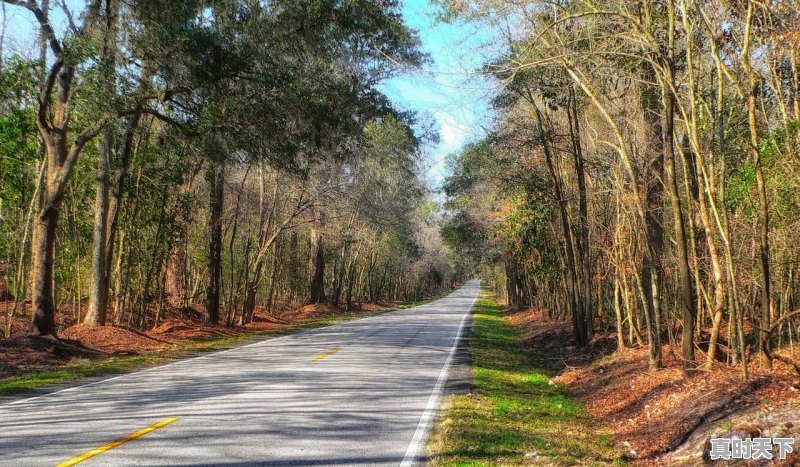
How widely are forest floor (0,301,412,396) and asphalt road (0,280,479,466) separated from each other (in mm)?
1430

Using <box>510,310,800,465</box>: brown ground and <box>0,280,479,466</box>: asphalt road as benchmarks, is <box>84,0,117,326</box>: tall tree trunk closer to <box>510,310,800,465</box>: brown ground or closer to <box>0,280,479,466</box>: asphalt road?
<box>0,280,479,466</box>: asphalt road

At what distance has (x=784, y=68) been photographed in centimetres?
1071

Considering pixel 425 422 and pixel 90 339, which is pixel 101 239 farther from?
pixel 425 422

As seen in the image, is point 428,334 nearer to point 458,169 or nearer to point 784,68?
point 784,68

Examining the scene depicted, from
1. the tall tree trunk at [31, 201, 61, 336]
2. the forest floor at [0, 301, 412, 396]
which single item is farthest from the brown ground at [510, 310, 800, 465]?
the tall tree trunk at [31, 201, 61, 336]

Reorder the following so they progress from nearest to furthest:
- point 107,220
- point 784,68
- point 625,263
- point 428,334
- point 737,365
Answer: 1. point 737,365
2. point 784,68
3. point 625,263
4. point 107,220
5. point 428,334

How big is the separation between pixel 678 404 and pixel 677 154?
8606mm

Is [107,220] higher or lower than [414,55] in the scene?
lower

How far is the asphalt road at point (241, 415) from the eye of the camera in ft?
21.9

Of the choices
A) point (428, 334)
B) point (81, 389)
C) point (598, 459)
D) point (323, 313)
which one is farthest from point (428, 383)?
point (323, 313)

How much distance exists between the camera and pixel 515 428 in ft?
28.6

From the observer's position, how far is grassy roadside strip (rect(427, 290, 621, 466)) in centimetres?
725

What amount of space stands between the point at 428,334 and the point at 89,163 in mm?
12965

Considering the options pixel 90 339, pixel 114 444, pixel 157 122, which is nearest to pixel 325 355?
pixel 90 339
